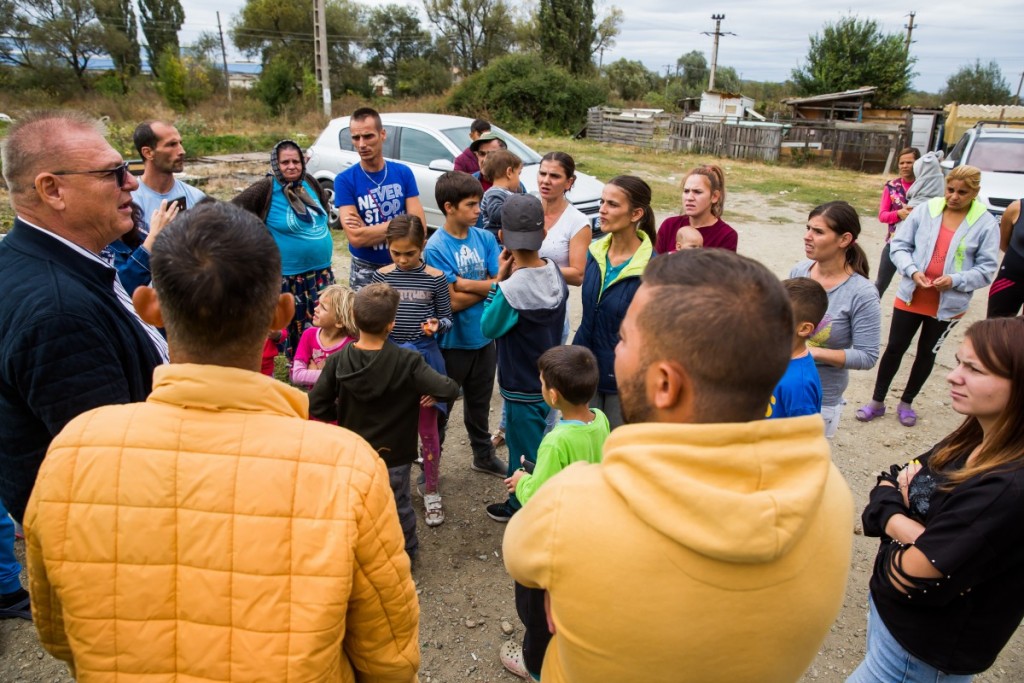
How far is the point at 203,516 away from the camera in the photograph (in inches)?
44.6

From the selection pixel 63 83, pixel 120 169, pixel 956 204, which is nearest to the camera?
pixel 120 169

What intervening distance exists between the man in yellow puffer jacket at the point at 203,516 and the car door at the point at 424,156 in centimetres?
758

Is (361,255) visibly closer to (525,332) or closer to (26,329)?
(525,332)

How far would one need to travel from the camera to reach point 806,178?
59.2ft

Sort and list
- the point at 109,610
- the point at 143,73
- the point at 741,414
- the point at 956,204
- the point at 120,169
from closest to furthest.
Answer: the point at 741,414
the point at 109,610
the point at 120,169
the point at 956,204
the point at 143,73

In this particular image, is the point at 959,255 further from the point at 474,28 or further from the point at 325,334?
the point at 474,28

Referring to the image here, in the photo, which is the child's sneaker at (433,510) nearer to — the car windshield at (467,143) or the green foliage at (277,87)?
the car windshield at (467,143)

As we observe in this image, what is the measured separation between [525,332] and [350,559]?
7.11ft

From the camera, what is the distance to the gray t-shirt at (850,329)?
130 inches

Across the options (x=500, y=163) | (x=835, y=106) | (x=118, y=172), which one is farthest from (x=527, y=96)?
(x=118, y=172)

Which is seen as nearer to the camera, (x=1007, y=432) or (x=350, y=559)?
(x=350, y=559)

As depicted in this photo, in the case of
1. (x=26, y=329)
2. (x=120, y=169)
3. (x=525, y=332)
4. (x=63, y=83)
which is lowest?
(x=525, y=332)

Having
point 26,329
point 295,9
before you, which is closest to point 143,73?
point 295,9

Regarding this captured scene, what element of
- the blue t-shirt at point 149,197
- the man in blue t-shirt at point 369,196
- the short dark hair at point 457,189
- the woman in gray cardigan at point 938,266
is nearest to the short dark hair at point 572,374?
the short dark hair at point 457,189
